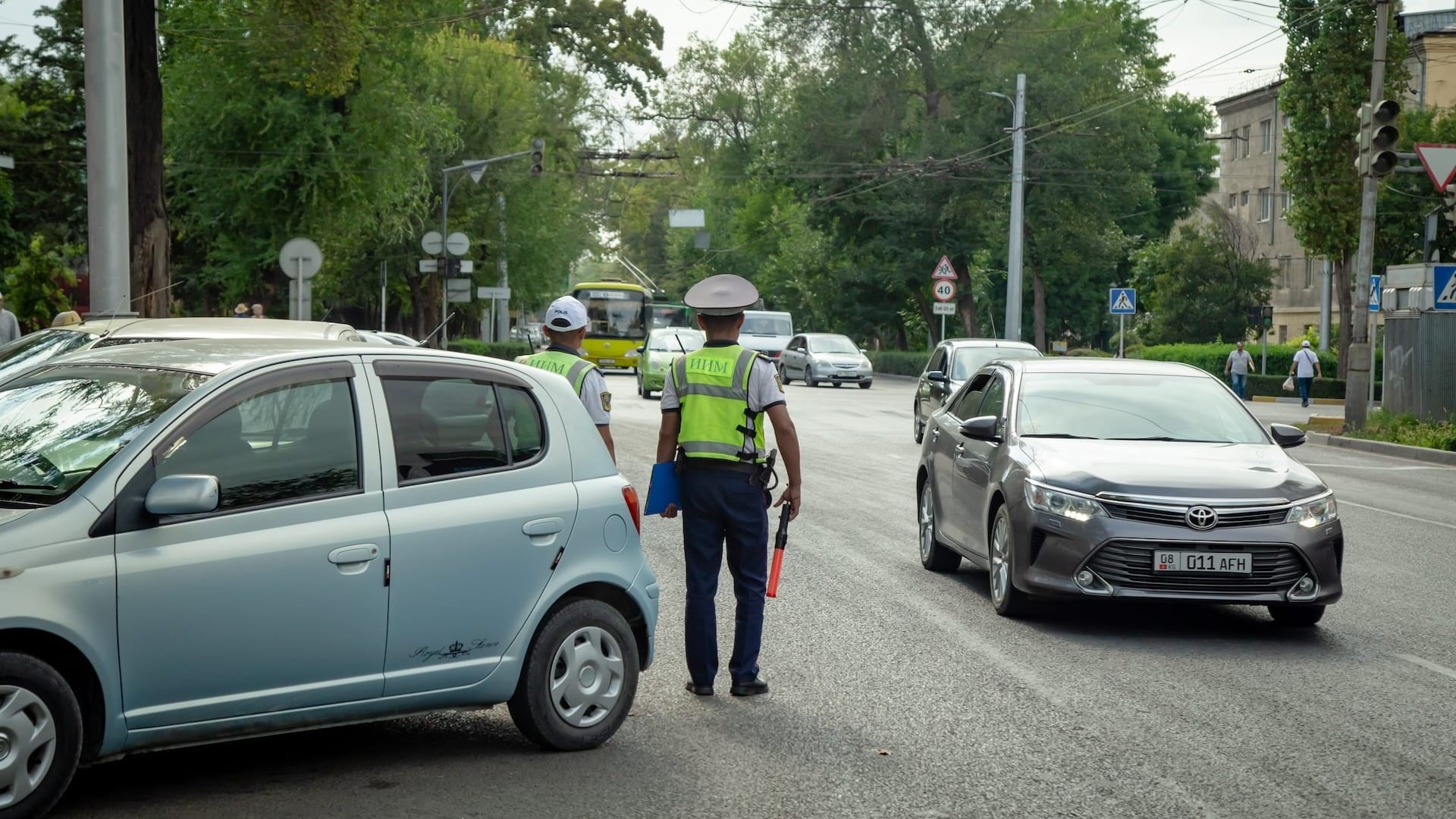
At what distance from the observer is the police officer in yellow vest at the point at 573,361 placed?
875cm

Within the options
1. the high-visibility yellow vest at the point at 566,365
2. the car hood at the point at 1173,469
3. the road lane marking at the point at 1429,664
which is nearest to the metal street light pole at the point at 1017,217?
the car hood at the point at 1173,469

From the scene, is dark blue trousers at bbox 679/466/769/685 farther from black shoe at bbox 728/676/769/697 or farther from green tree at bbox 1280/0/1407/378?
green tree at bbox 1280/0/1407/378

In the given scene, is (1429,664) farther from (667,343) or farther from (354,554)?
(667,343)

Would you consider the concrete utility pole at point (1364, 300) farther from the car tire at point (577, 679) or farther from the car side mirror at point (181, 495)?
the car side mirror at point (181, 495)

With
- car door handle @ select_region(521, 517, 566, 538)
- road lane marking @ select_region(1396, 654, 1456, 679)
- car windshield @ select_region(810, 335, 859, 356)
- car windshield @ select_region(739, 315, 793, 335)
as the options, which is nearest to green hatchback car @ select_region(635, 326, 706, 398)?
car windshield @ select_region(810, 335, 859, 356)

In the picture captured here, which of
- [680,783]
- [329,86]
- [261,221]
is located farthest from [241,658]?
[261,221]

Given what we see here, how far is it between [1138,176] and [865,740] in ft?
185

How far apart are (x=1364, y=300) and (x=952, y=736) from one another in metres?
24.0

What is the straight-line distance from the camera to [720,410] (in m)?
7.47

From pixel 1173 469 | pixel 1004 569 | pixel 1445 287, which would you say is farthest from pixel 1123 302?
pixel 1173 469

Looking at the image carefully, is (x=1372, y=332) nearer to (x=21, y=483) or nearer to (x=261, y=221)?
(x=261, y=221)

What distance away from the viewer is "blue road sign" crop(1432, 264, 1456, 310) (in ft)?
90.7

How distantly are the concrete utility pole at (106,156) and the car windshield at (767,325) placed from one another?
1485 inches

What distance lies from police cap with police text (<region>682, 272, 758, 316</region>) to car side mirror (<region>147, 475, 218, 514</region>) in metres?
2.60
